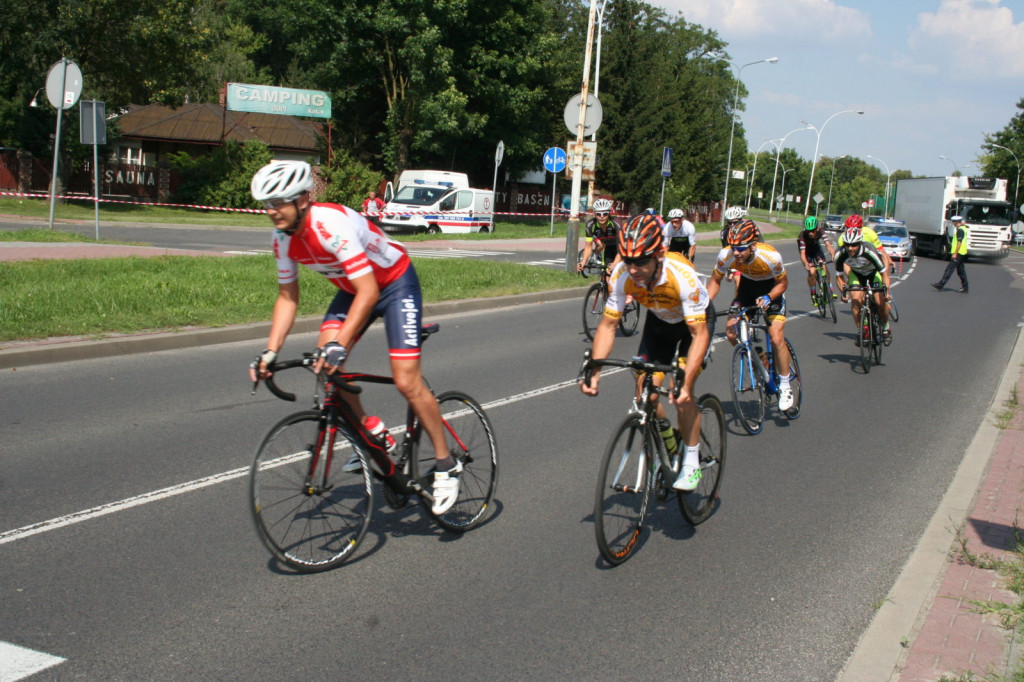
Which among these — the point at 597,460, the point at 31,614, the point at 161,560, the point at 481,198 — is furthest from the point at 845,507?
the point at 481,198

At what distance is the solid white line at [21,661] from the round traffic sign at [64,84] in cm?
1509

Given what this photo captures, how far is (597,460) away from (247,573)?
3025 millimetres

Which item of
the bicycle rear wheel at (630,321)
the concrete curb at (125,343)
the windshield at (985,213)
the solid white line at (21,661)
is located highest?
the windshield at (985,213)

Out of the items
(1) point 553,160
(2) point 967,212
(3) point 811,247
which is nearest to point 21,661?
(3) point 811,247

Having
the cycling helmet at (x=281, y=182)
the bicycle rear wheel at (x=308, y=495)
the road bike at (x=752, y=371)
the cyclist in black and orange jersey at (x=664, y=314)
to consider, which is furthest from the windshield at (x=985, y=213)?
the cycling helmet at (x=281, y=182)

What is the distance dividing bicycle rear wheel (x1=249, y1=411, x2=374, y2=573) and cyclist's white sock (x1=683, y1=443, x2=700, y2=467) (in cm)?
180

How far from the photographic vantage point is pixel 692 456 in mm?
5250

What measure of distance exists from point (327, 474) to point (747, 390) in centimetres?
445

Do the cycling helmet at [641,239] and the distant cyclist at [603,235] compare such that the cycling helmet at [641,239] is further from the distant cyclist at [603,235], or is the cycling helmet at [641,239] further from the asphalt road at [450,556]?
the distant cyclist at [603,235]

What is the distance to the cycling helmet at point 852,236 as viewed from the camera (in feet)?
38.0

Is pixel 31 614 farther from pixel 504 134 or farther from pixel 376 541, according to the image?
pixel 504 134

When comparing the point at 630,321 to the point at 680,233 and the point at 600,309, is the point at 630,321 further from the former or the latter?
the point at 680,233

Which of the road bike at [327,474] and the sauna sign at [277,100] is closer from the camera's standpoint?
the road bike at [327,474]

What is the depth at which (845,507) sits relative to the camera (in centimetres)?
607
